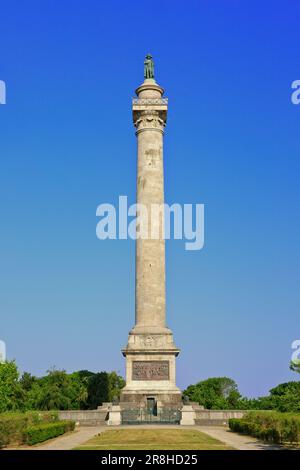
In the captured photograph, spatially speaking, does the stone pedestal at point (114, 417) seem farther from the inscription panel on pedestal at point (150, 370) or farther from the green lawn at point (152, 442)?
the green lawn at point (152, 442)

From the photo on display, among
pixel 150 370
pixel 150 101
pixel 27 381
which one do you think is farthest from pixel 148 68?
pixel 27 381

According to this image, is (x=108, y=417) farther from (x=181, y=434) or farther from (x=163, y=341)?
(x=181, y=434)

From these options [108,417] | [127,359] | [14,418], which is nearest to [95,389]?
[127,359]

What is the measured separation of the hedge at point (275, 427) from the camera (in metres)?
26.9

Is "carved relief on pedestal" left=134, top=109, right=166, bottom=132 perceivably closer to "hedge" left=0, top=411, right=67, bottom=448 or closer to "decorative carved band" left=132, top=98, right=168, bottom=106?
"decorative carved band" left=132, top=98, right=168, bottom=106

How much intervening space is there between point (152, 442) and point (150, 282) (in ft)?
88.7

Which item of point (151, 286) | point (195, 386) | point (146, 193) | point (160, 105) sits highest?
point (160, 105)

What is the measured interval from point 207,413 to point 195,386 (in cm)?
5476

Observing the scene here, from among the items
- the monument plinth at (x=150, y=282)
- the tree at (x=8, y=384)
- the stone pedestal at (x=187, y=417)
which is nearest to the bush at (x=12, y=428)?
the stone pedestal at (x=187, y=417)

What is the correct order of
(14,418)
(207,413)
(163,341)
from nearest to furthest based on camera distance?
(14,418) → (207,413) → (163,341)

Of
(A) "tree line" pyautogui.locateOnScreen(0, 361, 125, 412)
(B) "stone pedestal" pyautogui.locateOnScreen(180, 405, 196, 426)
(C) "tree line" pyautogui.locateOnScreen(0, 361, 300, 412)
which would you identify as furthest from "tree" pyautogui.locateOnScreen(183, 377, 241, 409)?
(B) "stone pedestal" pyautogui.locateOnScreen(180, 405, 196, 426)

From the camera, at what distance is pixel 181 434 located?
32.6 meters

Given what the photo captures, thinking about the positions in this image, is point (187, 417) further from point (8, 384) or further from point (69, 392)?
point (69, 392)
